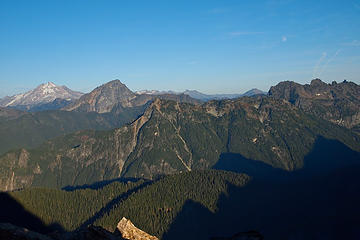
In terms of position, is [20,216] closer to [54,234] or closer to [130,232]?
[130,232]

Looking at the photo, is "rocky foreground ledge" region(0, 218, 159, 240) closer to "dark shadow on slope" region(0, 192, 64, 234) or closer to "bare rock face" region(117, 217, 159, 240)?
"bare rock face" region(117, 217, 159, 240)

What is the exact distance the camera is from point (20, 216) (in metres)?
190

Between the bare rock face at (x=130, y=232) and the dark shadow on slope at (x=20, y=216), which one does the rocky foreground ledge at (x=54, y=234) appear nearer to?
the bare rock face at (x=130, y=232)

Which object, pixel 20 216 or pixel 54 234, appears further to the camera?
pixel 20 216

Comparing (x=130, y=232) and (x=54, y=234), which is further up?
(x=54, y=234)

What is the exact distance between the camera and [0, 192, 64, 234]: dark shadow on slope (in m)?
181

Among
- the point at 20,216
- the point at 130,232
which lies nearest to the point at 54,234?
the point at 130,232

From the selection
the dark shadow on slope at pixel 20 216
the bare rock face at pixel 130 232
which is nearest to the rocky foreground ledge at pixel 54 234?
the bare rock face at pixel 130 232

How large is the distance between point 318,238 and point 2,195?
20805cm

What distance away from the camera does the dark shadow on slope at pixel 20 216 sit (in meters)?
181

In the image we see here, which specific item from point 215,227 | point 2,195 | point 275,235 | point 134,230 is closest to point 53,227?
point 2,195

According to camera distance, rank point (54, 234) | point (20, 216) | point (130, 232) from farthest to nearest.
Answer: point (20, 216) → point (130, 232) → point (54, 234)

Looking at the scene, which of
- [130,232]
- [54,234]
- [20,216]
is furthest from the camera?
[20,216]

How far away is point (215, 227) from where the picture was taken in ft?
654
